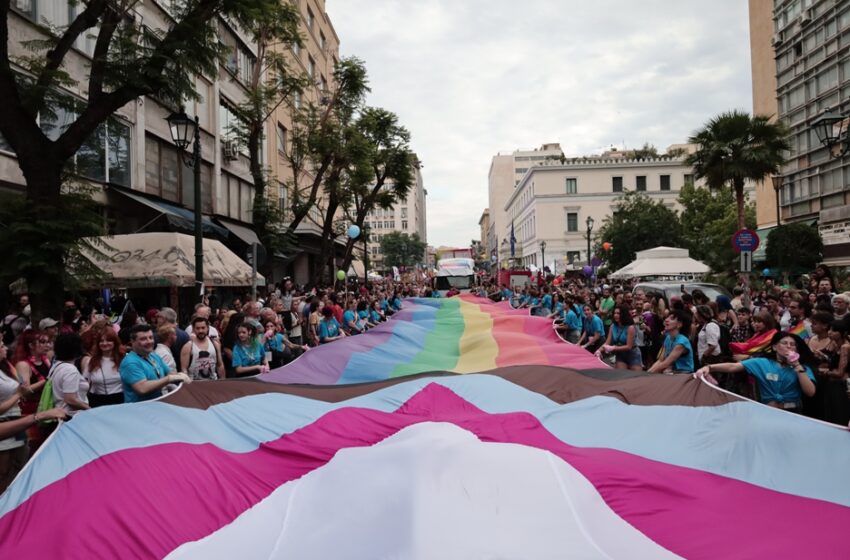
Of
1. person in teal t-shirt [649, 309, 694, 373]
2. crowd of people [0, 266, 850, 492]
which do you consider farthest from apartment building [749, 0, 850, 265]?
person in teal t-shirt [649, 309, 694, 373]

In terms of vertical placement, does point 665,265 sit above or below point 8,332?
above

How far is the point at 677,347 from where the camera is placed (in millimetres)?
8445

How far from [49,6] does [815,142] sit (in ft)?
111

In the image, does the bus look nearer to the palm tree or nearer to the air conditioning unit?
the air conditioning unit

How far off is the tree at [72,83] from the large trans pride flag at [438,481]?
16.5 ft

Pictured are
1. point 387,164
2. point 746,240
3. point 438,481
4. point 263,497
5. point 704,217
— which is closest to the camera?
point 438,481

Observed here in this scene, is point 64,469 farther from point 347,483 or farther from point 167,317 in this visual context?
point 167,317

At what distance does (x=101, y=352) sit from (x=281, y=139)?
32.6m

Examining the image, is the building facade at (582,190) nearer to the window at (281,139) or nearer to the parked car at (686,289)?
the window at (281,139)

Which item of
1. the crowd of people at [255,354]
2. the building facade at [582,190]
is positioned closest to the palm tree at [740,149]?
the crowd of people at [255,354]

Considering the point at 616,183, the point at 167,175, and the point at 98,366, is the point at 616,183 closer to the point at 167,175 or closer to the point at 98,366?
the point at 167,175

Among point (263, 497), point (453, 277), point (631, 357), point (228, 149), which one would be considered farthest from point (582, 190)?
point (263, 497)

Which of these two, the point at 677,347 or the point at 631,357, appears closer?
the point at 677,347

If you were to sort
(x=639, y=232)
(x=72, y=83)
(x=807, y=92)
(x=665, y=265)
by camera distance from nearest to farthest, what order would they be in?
(x=72, y=83)
(x=665, y=265)
(x=807, y=92)
(x=639, y=232)
